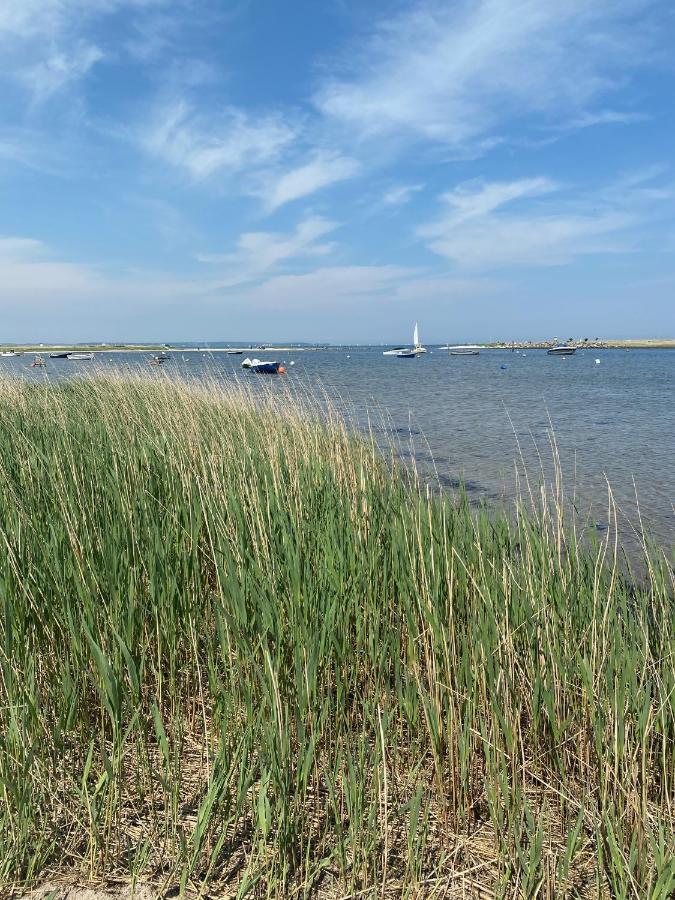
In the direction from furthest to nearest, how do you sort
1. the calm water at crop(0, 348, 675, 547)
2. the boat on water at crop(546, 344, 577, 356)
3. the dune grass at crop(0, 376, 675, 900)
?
the boat on water at crop(546, 344, 577, 356), the calm water at crop(0, 348, 675, 547), the dune grass at crop(0, 376, 675, 900)

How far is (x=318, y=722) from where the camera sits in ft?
7.44

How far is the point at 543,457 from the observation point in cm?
1125

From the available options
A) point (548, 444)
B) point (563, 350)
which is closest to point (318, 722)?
point (548, 444)

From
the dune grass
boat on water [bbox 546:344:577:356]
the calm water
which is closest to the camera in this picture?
the dune grass

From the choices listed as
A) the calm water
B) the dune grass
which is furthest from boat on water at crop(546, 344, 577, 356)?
the dune grass

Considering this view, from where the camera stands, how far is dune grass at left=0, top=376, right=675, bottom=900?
1.84 m

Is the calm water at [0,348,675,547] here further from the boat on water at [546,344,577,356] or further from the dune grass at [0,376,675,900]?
the boat on water at [546,344,577,356]

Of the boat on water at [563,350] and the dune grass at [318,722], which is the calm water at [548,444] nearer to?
the dune grass at [318,722]

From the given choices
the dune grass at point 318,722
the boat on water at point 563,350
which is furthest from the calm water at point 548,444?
the boat on water at point 563,350

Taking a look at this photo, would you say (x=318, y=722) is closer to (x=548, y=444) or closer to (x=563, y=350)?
(x=548, y=444)

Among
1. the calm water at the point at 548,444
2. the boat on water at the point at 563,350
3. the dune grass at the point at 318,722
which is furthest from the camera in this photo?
the boat on water at the point at 563,350

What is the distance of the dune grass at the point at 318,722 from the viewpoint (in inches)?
72.6

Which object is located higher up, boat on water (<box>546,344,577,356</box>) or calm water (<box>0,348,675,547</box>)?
boat on water (<box>546,344,577,356</box>)

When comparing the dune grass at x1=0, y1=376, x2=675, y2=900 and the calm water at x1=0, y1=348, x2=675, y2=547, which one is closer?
the dune grass at x1=0, y1=376, x2=675, y2=900
